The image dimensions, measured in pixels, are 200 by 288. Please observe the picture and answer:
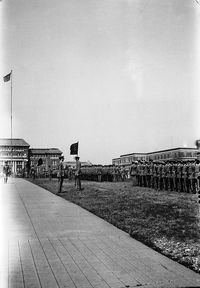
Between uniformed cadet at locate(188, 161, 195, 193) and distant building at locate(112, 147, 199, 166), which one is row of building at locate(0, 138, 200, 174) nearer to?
distant building at locate(112, 147, 199, 166)

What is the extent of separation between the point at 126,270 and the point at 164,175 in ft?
46.8

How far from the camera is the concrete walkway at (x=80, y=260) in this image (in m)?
3.83

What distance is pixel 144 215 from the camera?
8758 millimetres

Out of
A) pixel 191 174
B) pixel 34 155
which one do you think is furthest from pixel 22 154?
pixel 191 174

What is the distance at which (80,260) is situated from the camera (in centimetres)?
465

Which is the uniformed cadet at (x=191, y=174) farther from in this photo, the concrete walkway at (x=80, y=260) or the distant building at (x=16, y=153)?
the distant building at (x=16, y=153)

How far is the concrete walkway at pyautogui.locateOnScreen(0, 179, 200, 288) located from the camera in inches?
151

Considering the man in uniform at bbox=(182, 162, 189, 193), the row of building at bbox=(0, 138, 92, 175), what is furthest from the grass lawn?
the row of building at bbox=(0, 138, 92, 175)

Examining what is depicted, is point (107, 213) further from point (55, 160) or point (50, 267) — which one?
point (55, 160)

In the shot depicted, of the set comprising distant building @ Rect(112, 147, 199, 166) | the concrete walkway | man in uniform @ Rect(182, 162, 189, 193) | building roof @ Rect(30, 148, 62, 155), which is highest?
building roof @ Rect(30, 148, 62, 155)

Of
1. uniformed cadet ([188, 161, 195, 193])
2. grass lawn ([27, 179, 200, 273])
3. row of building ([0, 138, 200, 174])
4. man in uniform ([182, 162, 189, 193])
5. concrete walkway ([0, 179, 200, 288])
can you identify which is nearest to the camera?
concrete walkway ([0, 179, 200, 288])

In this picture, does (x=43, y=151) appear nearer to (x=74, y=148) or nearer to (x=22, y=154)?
(x=22, y=154)

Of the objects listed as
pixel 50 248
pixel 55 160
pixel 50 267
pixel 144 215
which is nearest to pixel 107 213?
pixel 144 215

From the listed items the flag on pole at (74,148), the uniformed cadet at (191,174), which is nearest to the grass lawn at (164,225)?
the uniformed cadet at (191,174)
